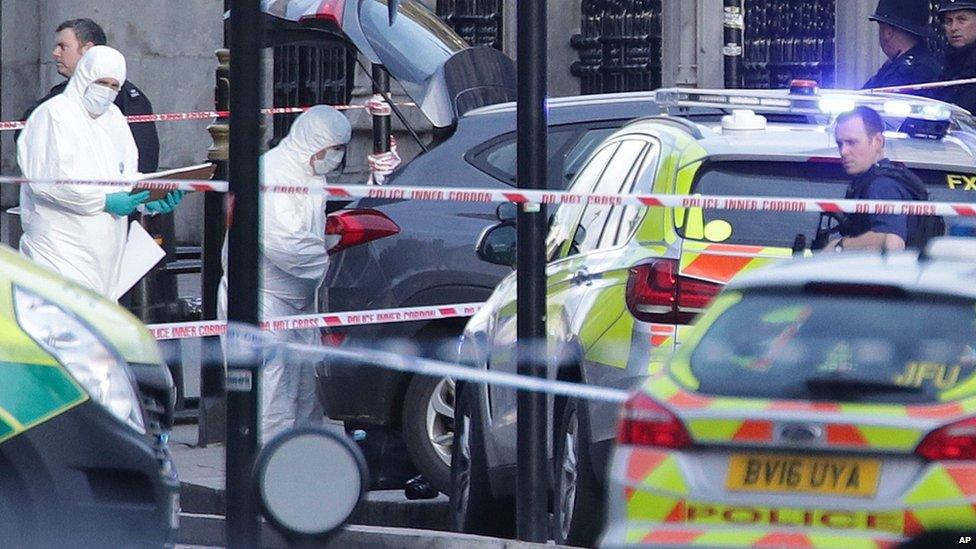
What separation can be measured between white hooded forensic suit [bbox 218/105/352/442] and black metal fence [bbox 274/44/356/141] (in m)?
13.0

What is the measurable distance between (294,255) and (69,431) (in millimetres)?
4492

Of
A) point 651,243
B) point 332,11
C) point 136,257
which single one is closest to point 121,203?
point 136,257

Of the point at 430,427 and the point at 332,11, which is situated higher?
the point at 332,11

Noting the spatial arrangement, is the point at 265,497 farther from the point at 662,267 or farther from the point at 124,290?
the point at 124,290

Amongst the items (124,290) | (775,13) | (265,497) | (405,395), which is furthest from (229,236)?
(775,13)

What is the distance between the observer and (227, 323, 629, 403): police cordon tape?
6426mm

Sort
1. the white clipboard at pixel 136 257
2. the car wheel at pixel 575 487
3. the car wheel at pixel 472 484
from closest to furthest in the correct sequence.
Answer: the car wheel at pixel 575 487 → the car wheel at pixel 472 484 → the white clipboard at pixel 136 257

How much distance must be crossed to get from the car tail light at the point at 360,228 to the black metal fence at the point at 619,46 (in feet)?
40.7

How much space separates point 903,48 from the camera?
38.4 ft

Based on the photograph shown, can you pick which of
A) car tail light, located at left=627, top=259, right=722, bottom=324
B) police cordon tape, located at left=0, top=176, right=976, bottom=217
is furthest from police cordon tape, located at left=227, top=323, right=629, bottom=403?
police cordon tape, located at left=0, top=176, right=976, bottom=217

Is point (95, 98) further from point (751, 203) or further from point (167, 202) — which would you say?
point (751, 203)

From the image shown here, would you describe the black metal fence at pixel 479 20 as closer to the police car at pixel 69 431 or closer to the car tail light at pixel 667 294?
the car tail light at pixel 667 294

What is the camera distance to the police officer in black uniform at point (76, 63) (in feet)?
39.0

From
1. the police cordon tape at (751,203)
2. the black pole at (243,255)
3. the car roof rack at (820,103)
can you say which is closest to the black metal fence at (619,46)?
the car roof rack at (820,103)
